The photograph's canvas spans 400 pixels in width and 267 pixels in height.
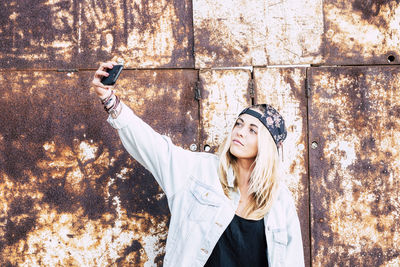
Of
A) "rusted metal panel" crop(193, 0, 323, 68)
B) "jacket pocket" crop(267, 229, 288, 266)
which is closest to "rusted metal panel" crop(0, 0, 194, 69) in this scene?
"rusted metal panel" crop(193, 0, 323, 68)

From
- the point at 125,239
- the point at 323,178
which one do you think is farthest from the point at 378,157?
→ the point at 125,239

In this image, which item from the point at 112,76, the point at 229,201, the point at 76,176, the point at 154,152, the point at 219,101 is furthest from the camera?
the point at 219,101

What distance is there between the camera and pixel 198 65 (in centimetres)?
244

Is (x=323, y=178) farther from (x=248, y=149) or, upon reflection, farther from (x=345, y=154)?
(x=248, y=149)

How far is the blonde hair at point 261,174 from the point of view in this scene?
6.77ft

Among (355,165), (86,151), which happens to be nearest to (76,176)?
(86,151)

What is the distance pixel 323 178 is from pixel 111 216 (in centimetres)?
144

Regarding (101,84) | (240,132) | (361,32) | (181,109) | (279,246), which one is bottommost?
Result: (279,246)

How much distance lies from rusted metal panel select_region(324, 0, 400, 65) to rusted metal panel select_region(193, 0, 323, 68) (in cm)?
10

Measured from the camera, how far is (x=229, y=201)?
2.07 meters

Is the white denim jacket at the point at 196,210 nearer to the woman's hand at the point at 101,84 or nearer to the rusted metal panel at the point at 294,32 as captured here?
the woman's hand at the point at 101,84

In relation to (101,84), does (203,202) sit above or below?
below

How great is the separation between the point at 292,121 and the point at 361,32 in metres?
0.80

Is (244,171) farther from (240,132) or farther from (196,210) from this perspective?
(196,210)
